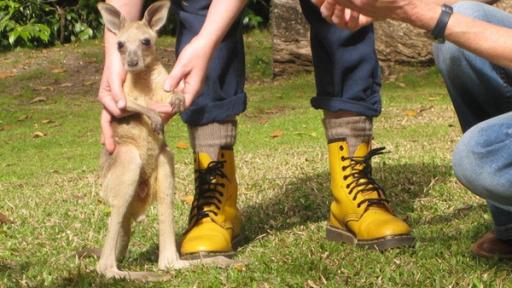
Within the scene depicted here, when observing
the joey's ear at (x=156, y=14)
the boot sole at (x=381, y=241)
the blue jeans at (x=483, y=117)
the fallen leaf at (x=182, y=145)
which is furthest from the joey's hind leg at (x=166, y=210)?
the fallen leaf at (x=182, y=145)

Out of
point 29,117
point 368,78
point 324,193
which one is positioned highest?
point 368,78

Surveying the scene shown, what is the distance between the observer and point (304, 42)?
415 inches

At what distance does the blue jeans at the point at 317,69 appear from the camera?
3693 mm

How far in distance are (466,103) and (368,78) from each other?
0.73 metres

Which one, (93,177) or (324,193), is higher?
(324,193)

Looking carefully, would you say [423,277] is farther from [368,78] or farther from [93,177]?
[93,177]

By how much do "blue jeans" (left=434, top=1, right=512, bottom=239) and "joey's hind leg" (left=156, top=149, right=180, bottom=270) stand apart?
986 mm

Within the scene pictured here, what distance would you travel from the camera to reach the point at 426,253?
334cm

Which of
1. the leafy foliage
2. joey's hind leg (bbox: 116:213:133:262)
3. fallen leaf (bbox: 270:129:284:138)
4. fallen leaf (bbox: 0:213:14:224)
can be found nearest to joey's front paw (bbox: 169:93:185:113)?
joey's hind leg (bbox: 116:213:133:262)

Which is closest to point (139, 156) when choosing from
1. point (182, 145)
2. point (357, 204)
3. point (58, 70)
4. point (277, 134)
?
point (357, 204)

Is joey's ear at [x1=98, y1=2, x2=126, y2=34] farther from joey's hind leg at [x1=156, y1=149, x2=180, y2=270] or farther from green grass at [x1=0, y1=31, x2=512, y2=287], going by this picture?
green grass at [x1=0, y1=31, x2=512, y2=287]

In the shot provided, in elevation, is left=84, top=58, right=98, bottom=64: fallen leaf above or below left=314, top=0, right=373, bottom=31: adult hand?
below

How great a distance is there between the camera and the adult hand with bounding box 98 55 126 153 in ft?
10.4

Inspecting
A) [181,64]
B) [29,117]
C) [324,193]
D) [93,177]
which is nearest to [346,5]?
[181,64]
